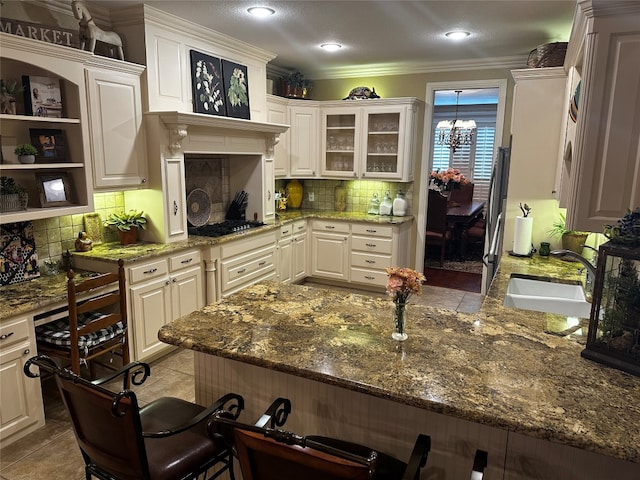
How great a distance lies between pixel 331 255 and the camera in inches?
213

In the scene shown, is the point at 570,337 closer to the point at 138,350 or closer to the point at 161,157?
the point at 138,350

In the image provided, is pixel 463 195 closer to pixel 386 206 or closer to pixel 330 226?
pixel 386 206

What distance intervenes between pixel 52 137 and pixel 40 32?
0.62m

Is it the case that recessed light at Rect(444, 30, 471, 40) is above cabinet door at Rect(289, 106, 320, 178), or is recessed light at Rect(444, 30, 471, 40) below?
above

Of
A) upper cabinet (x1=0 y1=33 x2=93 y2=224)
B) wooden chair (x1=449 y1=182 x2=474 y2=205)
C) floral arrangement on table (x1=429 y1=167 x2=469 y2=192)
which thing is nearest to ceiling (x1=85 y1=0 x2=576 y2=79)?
upper cabinet (x1=0 y1=33 x2=93 y2=224)

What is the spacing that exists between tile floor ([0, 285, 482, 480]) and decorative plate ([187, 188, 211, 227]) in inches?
53.2

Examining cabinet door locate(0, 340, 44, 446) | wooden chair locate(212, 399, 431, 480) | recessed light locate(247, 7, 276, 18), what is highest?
recessed light locate(247, 7, 276, 18)

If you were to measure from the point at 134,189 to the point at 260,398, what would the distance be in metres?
2.21

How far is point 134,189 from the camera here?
11.1 feet

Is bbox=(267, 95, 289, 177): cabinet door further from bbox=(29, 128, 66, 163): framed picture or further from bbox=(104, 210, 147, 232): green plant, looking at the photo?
bbox=(29, 128, 66, 163): framed picture

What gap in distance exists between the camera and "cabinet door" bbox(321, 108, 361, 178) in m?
5.39

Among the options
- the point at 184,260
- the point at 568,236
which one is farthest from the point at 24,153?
the point at 568,236

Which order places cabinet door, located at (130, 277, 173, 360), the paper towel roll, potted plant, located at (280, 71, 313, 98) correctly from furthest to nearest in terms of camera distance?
potted plant, located at (280, 71, 313, 98) → the paper towel roll → cabinet door, located at (130, 277, 173, 360)

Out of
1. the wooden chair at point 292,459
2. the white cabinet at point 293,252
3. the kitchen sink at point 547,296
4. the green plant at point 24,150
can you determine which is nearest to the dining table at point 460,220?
the white cabinet at point 293,252
